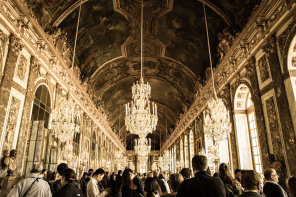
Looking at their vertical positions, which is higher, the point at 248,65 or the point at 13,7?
the point at 13,7

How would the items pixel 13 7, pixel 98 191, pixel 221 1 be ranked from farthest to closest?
pixel 221 1 < pixel 13 7 < pixel 98 191

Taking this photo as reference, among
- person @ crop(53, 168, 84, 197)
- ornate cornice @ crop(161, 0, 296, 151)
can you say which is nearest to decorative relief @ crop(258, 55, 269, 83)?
ornate cornice @ crop(161, 0, 296, 151)

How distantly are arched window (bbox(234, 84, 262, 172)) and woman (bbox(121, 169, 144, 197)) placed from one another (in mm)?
6139

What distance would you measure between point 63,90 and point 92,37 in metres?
3.66

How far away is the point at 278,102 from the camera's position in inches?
267

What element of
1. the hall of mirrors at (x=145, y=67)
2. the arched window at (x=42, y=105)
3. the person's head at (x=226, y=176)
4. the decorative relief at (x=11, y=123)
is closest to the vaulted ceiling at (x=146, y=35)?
the hall of mirrors at (x=145, y=67)

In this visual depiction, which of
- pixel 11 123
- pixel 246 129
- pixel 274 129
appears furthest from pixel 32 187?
pixel 246 129

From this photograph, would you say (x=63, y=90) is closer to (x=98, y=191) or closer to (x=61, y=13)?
(x=61, y=13)

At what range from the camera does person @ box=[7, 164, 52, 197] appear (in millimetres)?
3564

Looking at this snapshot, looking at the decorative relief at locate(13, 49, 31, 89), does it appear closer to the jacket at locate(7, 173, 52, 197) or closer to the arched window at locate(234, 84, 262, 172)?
the jacket at locate(7, 173, 52, 197)

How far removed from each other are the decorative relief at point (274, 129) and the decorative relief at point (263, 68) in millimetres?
848

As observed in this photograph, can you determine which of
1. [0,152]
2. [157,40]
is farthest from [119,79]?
[0,152]

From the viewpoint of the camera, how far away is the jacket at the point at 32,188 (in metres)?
3.56

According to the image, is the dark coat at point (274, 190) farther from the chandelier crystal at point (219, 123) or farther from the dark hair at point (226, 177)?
the chandelier crystal at point (219, 123)
